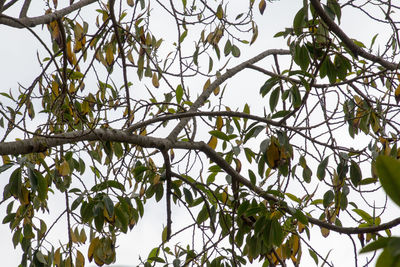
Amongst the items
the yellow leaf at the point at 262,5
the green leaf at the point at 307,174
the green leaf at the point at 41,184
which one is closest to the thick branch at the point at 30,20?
the green leaf at the point at 41,184

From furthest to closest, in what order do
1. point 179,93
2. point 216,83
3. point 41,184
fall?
point 216,83 → point 179,93 → point 41,184

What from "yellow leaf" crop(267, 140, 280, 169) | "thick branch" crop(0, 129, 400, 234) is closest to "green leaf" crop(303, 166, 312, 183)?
"thick branch" crop(0, 129, 400, 234)

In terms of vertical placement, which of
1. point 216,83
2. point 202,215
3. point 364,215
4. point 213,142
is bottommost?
point 364,215

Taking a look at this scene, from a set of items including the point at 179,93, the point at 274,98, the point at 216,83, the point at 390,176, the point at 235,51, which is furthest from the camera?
the point at 235,51

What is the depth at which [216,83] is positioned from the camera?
2229 mm

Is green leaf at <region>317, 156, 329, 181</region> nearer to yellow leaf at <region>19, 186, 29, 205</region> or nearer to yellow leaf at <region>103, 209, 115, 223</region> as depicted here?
yellow leaf at <region>103, 209, 115, 223</region>

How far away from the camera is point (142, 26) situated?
2176mm

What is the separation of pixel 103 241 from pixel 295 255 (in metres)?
0.76

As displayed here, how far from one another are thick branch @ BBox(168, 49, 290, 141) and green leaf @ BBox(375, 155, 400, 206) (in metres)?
1.43

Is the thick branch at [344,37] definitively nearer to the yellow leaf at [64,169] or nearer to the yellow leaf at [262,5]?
the yellow leaf at [262,5]

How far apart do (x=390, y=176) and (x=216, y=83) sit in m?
1.93

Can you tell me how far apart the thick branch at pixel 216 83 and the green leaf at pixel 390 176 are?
143 cm

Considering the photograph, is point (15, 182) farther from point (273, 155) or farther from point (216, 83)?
point (216, 83)

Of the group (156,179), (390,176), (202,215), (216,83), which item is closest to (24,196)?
(156,179)
